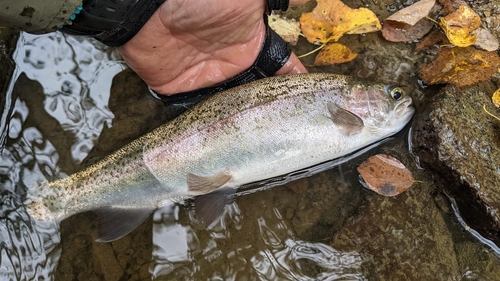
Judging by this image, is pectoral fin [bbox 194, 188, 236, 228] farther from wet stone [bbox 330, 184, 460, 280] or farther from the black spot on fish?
the black spot on fish

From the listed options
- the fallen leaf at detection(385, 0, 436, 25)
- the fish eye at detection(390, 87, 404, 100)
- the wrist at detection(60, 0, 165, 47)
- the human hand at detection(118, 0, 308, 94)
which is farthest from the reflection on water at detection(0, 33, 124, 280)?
the fallen leaf at detection(385, 0, 436, 25)

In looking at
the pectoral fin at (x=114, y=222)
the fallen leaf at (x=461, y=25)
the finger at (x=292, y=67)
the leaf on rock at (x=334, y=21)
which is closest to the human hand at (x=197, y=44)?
the finger at (x=292, y=67)

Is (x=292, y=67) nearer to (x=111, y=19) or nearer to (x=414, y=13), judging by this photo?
(x=414, y=13)

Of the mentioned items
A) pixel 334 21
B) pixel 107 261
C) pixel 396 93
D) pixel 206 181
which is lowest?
pixel 107 261

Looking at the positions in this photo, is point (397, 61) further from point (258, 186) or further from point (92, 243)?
point (92, 243)

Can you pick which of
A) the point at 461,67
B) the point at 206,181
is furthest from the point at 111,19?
the point at 461,67

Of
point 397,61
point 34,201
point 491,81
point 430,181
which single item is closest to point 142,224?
point 34,201
